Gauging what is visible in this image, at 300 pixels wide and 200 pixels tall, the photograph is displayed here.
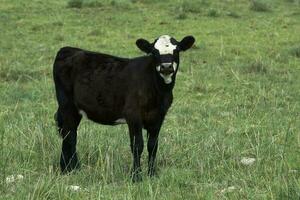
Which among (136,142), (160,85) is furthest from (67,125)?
Result: (160,85)

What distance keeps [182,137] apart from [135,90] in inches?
58.3

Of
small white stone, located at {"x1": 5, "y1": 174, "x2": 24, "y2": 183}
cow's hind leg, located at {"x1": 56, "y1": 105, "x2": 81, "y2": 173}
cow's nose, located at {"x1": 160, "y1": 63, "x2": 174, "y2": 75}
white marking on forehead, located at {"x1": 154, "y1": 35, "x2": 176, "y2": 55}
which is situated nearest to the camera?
small white stone, located at {"x1": 5, "y1": 174, "x2": 24, "y2": 183}

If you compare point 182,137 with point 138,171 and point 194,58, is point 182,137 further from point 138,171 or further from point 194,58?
point 194,58

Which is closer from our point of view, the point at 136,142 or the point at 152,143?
the point at 136,142

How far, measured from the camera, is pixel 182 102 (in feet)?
34.3

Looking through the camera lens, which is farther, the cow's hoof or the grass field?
the cow's hoof

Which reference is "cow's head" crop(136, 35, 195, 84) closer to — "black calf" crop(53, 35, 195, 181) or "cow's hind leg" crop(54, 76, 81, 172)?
"black calf" crop(53, 35, 195, 181)

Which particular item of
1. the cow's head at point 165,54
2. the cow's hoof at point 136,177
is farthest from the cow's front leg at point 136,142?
the cow's head at point 165,54

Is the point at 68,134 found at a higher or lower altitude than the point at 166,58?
lower

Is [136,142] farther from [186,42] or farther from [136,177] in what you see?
[186,42]

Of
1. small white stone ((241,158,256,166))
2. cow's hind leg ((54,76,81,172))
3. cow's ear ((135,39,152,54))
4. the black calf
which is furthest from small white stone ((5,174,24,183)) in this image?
small white stone ((241,158,256,166))

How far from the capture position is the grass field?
5.37 meters

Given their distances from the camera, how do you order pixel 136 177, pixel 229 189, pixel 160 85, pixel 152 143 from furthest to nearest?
pixel 152 143 → pixel 160 85 → pixel 136 177 → pixel 229 189

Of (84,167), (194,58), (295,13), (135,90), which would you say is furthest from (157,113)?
(295,13)
